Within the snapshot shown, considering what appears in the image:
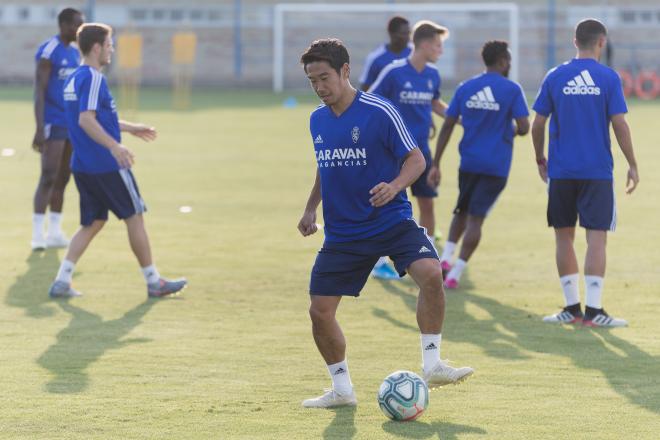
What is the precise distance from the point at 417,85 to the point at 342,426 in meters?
5.30

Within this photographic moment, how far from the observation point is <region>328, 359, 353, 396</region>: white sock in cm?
672

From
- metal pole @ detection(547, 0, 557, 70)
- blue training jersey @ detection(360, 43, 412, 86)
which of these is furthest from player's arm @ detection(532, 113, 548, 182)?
metal pole @ detection(547, 0, 557, 70)

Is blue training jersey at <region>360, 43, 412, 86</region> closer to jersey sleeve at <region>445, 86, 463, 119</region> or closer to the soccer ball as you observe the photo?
jersey sleeve at <region>445, 86, 463, 119</region>

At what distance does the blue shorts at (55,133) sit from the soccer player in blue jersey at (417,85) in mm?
3288

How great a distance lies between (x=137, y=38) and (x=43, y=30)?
18181mm

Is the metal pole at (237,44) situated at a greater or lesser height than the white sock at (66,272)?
lesser

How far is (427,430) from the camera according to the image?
6.30 m

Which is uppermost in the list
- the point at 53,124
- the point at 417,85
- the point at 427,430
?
the point at 417,85

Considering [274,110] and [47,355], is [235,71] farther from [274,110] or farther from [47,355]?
[47,355]

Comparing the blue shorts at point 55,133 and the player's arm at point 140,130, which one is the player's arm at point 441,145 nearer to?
the player's arm at point 140,130

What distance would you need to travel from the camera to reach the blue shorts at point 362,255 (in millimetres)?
6660

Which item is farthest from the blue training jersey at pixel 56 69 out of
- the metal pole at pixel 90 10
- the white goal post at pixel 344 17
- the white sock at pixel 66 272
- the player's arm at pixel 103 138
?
the metal pole at pixel 90 10

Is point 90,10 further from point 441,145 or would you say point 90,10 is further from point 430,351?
point 430,351

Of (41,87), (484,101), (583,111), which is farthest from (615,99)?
(41,87)
